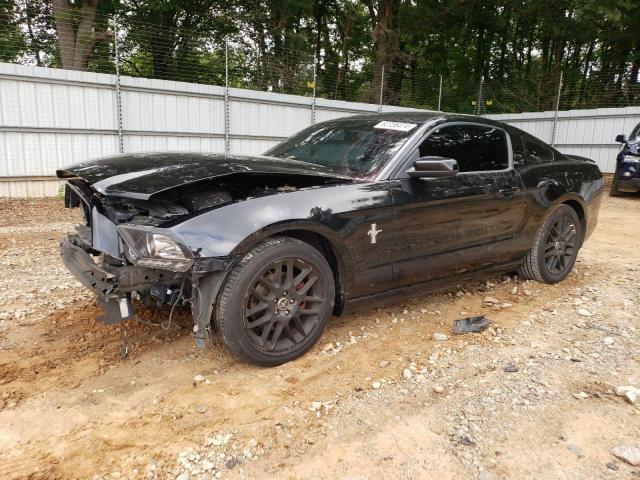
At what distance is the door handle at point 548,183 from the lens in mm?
4158

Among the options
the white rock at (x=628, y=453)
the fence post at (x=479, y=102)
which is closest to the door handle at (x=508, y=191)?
the white rock at (x=628, y=453)

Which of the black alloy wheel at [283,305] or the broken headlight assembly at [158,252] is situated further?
the black alloy wheel at [283,305]

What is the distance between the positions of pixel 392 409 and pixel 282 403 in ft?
1.83

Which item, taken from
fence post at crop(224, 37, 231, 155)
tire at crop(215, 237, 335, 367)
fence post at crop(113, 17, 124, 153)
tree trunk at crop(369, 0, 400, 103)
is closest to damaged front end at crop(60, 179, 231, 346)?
tire at crop(215, 237, 335, 367)

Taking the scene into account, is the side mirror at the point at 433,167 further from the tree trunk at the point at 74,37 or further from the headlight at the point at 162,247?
the tree trunk at the point at 74,37

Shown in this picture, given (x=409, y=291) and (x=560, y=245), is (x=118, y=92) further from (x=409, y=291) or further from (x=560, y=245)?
(x=560, y=245)

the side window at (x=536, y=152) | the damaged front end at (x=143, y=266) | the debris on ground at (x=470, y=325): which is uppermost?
the side window at (x=536, y=152)

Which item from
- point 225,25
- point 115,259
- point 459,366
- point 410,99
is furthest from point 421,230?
point 225,25

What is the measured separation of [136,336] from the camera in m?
3.16

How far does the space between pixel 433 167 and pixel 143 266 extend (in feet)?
6.01

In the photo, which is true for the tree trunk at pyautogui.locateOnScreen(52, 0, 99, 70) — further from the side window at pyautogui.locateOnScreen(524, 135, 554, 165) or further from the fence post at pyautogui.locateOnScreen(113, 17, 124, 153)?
the side window at pyautogui.locateOnScreen(524, 135, 554, 165)

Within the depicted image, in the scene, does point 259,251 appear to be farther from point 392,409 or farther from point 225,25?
point 225,25

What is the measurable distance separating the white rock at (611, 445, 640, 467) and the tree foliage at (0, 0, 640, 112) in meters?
11.4

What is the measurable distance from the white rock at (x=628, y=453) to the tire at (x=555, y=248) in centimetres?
234
